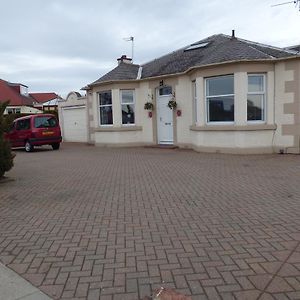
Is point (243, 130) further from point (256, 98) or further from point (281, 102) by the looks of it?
point (281, 102)

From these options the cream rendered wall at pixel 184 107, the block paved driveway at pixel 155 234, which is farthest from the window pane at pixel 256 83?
the block paved driveway at pixel 155 234

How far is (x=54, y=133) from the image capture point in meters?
17.7

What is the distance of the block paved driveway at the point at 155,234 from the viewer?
340 cm

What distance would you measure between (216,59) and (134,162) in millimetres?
4999

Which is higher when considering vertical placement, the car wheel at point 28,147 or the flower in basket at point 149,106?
the flower in basket at point 149,106

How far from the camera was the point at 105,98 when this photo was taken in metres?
18.0

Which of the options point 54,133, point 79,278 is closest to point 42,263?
point 79,278

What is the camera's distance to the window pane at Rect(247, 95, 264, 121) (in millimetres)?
12812

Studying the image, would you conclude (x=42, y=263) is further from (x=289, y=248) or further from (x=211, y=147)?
(x=211, y=147)

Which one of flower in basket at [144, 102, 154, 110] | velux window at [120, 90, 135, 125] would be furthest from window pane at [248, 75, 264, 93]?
velux window at [120, 90, 135, 125]

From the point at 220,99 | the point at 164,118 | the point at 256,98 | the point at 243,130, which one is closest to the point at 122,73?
the point at 164,118

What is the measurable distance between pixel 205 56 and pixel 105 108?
19.3 feet

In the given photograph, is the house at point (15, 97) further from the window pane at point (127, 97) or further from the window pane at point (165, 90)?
the window pane at point (165, 90)

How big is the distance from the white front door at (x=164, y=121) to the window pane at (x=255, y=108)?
13.7 feet
